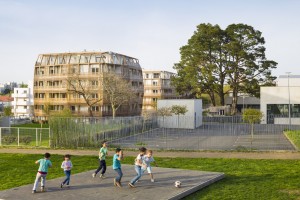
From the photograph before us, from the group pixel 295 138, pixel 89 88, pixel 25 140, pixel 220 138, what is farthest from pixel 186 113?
pixel 25 140

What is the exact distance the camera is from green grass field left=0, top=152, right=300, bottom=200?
13.8 metres

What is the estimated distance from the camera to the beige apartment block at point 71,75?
6631 centimetres

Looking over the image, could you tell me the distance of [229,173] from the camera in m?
17.8

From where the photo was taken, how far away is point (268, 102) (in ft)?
187

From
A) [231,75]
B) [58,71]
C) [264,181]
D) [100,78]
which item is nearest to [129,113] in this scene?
[100,78]

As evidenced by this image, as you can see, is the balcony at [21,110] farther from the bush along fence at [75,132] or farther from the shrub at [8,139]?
the bush along fence at [75,132]

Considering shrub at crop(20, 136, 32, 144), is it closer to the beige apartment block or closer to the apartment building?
the beige apartment block

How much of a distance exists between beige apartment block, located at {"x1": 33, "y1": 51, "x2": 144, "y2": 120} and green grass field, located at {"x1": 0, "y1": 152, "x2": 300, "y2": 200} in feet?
136

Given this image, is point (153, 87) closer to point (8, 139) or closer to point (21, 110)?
point (21, 110)

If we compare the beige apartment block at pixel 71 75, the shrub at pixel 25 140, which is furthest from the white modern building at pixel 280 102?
the shrub at pixel 25 140

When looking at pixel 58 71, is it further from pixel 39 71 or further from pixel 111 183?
pixel 111 183

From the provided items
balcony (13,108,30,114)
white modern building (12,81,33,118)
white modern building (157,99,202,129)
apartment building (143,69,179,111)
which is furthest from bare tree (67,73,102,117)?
balcony (13,108,30,114)

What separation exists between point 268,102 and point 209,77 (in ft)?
40.5

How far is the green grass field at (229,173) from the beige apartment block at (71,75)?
41334 millimetres
